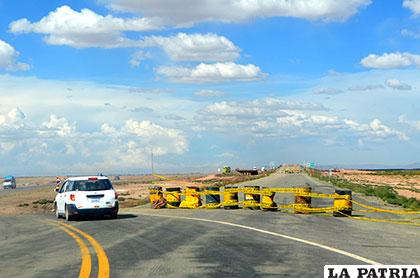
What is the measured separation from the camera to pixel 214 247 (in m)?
12.7

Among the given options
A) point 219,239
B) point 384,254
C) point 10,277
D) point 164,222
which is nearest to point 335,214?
point 164,222

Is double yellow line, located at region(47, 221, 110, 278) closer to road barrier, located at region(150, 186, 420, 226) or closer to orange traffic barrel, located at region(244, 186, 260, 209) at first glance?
road barrier, located at region(150, 186, 420, 226)

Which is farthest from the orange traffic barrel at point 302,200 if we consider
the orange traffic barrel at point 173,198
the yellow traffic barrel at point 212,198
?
the orange traffic barrel at point 173,198

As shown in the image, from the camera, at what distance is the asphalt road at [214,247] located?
398 inches

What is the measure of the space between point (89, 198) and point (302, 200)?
8.07 m

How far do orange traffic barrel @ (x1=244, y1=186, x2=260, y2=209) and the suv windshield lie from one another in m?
5.99

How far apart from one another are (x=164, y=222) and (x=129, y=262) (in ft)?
28.9

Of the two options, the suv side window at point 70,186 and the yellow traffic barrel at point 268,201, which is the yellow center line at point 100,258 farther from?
the yellow traffic barrel at point 268,201

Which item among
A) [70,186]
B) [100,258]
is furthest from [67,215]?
[100,258]

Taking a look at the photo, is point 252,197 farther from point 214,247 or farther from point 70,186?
point 214,247

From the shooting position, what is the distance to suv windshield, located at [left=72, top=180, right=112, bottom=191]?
2219cm

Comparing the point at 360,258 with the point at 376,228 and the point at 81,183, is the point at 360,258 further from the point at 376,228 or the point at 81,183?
the point at 81,183

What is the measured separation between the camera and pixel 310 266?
10.1 m

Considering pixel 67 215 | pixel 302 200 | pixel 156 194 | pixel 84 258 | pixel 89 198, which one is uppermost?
pixel 89 198
